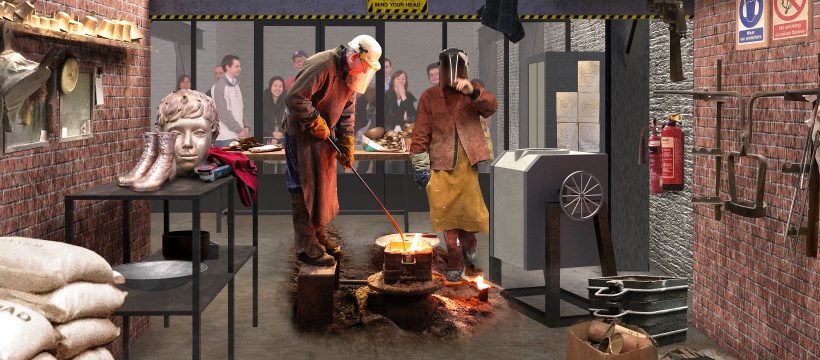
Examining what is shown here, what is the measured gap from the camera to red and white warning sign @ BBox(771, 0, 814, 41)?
4.33 meters

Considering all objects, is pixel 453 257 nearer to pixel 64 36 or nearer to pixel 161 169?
pixel 161 169

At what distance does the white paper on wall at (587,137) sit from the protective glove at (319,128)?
3.48 m

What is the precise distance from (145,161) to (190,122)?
0.56m

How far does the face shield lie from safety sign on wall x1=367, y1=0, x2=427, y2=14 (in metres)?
0.38

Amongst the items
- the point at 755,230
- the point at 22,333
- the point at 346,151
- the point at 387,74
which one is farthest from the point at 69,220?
the point at 387,74

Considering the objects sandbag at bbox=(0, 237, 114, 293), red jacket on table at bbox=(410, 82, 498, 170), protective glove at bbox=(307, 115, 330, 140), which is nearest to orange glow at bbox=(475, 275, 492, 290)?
red jacket on table at bbox=(410, 82, 498, 170)

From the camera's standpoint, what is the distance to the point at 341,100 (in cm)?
636

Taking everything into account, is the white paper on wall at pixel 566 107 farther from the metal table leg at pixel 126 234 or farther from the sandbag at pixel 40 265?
the sandbag at pixel 40 265

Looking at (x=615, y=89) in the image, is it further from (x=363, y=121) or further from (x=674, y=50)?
(x=363, y=121)

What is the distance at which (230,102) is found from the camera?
11.2 meters

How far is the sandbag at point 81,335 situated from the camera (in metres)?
3.23

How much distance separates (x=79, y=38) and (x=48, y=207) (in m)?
0.77

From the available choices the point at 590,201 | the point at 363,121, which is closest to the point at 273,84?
the point at 363,121

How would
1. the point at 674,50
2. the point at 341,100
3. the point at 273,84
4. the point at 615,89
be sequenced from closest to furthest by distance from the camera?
the point at 674,50
the point at 341,100
the point at 615,89
the point at 273,84
